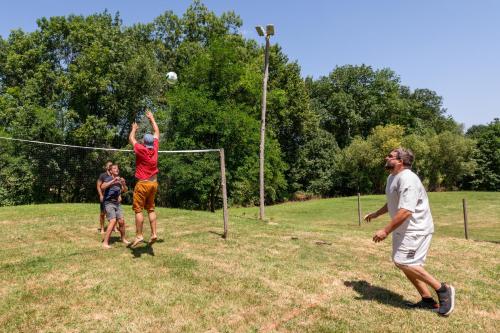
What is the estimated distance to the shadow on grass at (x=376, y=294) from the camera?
5727 mm

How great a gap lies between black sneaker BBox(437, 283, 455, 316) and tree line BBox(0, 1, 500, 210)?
881 inches

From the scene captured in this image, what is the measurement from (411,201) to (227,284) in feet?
10.3

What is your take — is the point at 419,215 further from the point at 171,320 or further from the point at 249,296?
the point at 171,320

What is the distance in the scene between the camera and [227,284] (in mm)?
6320

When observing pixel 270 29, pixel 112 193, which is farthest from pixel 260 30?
pixel 112 193

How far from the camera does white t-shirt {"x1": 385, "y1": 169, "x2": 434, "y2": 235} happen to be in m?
5.13

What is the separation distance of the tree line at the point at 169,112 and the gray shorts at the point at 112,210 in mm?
16498

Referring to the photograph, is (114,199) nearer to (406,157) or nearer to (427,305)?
(406,157)

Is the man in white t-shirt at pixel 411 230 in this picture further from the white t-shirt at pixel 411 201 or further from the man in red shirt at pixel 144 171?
the man in red shirt at pixel 144 171

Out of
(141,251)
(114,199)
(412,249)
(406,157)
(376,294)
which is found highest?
(406,157)

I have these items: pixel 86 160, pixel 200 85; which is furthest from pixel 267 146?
pixel 86 160

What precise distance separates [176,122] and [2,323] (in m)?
26.1

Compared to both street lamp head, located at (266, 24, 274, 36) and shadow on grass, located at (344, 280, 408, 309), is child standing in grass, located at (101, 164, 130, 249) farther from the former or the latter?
street lamp head, located at (266, 24, 274, 36)

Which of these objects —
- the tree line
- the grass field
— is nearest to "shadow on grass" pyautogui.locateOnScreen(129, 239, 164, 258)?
the grass field
